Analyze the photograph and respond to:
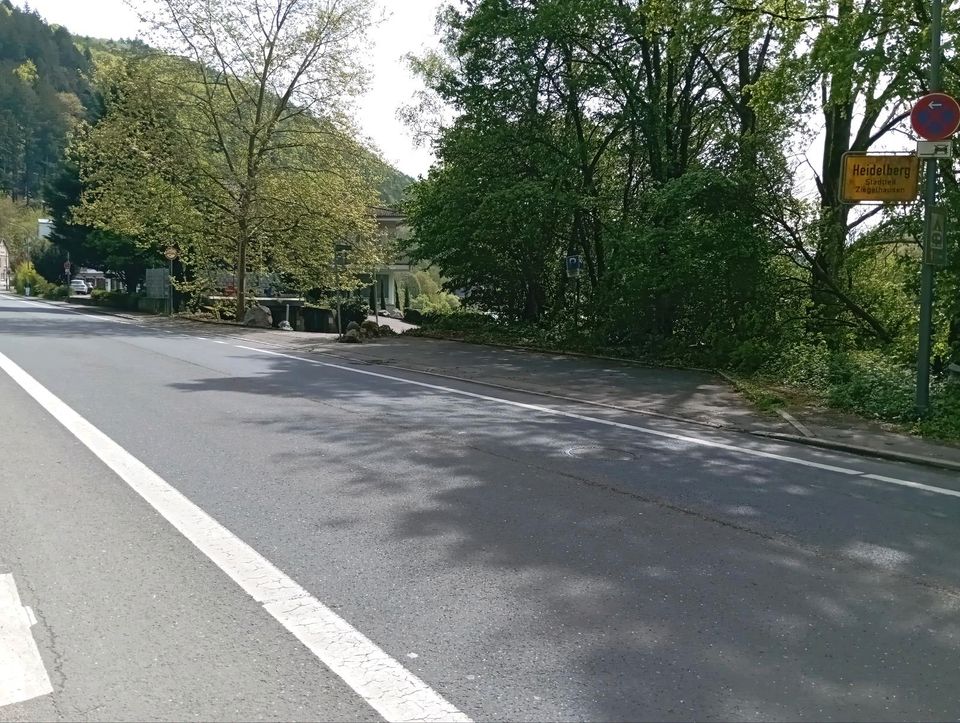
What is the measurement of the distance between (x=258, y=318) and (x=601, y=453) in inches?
1049

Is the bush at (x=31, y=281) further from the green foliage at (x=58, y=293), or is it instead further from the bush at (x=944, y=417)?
the bush at (x=944, y=417)

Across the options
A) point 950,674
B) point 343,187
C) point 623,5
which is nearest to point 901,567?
point 950,674

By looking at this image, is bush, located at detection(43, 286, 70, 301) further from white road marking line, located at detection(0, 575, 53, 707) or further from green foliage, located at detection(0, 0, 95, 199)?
green foliage, located at detection(0, 0, 95, 199)

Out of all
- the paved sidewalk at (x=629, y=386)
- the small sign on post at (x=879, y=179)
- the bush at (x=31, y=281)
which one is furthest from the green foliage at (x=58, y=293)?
the small sign on post at (x=879, y=179)

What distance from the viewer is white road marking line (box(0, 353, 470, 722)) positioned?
336cm

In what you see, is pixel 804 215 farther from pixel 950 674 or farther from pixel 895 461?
pixel 950 674

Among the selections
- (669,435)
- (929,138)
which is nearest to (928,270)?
(929,138)

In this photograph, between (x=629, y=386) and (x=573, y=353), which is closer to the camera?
(x=629, y=386)

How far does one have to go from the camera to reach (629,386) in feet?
49.5

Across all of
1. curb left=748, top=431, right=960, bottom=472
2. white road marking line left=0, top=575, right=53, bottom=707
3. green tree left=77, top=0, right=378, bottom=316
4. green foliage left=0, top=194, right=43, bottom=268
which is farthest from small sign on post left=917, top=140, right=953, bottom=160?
green foliage left=0, top=194, right=43, bottom=268

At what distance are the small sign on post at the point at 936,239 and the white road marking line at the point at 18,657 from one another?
10936mm

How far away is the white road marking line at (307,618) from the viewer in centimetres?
336

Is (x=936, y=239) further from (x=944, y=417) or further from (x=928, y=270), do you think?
(x=944, y=417)

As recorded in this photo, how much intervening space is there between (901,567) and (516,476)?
3225mm
